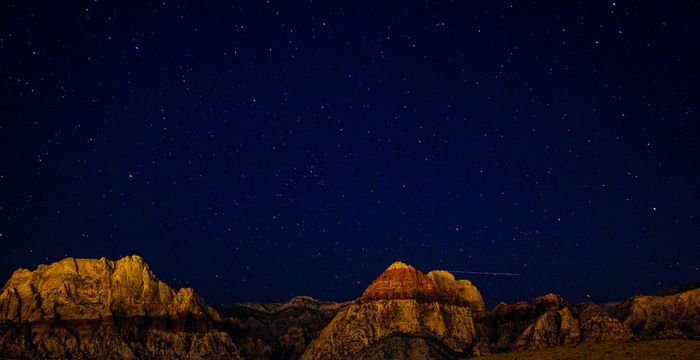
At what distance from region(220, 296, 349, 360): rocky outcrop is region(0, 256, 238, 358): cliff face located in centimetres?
847

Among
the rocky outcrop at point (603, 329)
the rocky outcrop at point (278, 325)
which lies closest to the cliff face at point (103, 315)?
the rocky outcrop at point (278, 325)

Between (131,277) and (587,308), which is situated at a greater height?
(131,277)

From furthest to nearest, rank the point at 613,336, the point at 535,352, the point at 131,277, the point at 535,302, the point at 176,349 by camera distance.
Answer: the point at 535,302, the point at 131,277, the point at 176,349, the point at 613,336, the point at 535,352

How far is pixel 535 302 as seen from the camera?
533ft

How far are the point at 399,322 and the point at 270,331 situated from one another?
47712mm

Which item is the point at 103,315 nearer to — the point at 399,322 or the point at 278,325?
the point at 278,325

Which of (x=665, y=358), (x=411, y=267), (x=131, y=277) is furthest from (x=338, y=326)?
(x=665, y=358)

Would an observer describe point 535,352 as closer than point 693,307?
Yes

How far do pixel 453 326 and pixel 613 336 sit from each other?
37379mm

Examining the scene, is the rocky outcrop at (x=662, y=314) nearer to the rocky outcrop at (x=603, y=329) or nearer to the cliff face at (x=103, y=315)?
the rocky outcrop at (x=603, y=329)

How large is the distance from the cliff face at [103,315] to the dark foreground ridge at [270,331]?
0.79 feet

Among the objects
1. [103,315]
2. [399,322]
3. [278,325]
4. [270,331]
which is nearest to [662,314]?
[399,322]

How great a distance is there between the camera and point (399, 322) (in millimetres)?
138750

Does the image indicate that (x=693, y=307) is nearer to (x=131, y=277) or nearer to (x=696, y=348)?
(x=696, y=348)
